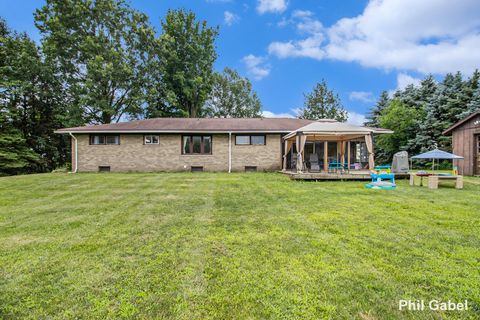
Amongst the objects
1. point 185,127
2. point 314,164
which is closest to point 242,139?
point 185,127

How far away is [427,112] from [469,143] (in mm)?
9838

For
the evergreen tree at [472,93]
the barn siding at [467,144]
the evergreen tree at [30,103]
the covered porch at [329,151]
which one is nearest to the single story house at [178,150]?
the covered porch at [329,151]

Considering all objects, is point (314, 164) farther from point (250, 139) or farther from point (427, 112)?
point (427, 112)

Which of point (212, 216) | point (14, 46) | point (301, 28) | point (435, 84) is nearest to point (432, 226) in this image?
point (212, 216)

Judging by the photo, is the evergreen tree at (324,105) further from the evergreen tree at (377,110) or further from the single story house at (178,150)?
the single story house at (178,150)

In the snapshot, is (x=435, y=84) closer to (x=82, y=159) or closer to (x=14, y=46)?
(x=82, y=159)

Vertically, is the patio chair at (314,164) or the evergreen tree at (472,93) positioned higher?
the evergreen tree at (472,93)

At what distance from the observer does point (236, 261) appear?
2764 millimetres

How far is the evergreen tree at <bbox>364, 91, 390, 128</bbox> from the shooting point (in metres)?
26.1

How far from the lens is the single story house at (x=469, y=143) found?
41.4 ft

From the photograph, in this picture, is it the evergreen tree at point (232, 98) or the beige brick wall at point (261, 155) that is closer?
the beige brick wall at point (261, 155)

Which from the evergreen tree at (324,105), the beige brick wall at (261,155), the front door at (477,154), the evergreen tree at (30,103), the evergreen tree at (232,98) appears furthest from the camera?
the evergreen tree at (324,105)

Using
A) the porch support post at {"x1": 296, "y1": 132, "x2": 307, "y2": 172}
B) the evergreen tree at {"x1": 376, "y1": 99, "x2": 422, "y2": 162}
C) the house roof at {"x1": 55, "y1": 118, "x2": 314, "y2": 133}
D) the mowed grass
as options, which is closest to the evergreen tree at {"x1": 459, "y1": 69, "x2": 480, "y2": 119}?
the evergreen tree at {"x1": 376, "y1": 99, "x2": 422, "y2": 162}

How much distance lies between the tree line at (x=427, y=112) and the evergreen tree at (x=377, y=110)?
0.55 m
